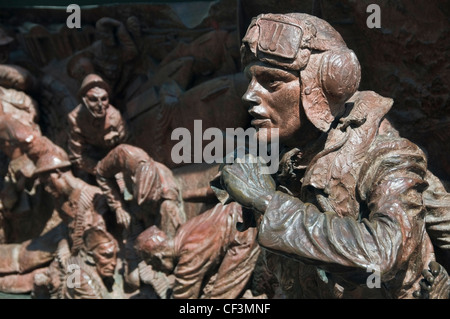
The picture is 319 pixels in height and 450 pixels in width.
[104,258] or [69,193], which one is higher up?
[69,193]

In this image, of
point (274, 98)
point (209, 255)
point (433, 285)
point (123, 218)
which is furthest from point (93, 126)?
point (433, 285)

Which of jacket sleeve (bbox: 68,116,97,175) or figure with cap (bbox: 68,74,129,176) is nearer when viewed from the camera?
figure with cap (bbox: 68,74,129,176)

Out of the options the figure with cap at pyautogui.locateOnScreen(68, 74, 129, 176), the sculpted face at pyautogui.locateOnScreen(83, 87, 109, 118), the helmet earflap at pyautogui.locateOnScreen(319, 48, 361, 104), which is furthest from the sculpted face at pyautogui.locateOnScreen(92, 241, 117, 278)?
the helmet earflap at pyautogui.locateOnScreen(319, 48, 361, 104)

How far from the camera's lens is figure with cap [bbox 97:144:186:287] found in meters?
5.99

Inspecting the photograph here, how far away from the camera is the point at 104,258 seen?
6.19 meters

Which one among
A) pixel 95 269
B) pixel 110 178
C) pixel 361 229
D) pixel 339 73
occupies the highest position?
pixel 339 73

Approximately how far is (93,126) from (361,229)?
280cm

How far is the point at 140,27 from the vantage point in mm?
6410

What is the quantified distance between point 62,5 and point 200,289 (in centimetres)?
219

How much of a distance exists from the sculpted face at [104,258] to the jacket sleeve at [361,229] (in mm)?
2336

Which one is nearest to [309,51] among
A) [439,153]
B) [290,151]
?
[290,151]

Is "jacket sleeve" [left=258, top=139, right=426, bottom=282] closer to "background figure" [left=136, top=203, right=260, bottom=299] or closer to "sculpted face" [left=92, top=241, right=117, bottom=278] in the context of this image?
"background figure" [left=136, top=203, right=260, bottom=299]

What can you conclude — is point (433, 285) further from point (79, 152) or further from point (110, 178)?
point (79, 152)

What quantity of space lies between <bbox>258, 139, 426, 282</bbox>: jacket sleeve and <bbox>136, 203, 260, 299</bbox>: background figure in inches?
66.4
